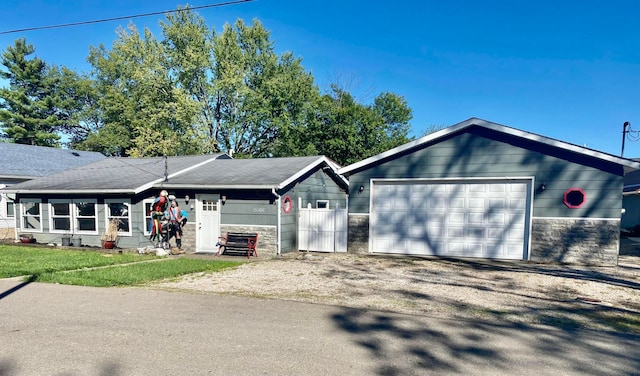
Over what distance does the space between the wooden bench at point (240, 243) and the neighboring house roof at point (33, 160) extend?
1331 centimetres

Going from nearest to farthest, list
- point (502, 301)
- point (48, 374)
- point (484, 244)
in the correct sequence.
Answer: point (48, 374) → point (502, 301) → point (484, 244)

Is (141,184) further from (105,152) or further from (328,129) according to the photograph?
(105,152)

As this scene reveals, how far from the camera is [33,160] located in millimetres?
20484

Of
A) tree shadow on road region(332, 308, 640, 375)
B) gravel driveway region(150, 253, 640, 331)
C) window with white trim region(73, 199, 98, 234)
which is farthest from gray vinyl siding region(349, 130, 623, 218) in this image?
window with white trim region(73, 199, 98, 234)

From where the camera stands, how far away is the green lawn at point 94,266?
27.1 ft

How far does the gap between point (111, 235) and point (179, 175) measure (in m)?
3.28

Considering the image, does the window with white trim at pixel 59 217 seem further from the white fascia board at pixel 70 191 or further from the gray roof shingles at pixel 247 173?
the gray roof shingles at pixel 247 173

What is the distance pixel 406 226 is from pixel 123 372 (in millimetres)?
9821

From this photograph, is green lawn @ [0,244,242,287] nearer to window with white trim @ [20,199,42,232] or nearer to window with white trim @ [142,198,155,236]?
window with white trim @ [142,198,155,236]

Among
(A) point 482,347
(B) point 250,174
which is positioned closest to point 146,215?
(B) point 250,174

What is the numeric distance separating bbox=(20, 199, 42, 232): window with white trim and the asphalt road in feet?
37.2

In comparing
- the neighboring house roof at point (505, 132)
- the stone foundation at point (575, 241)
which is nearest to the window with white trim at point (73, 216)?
the neighboring house roof at point (505, 132)

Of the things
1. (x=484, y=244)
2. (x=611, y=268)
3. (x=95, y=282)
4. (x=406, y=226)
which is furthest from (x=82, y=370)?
(x=611, y=268)

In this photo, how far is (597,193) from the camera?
33.8 ft
